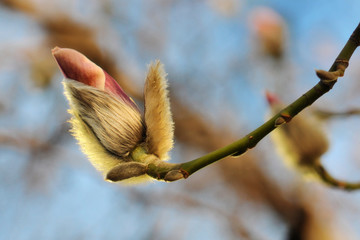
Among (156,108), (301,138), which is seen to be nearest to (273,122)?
(156,108)

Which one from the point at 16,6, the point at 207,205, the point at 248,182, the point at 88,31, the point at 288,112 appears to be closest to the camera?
the point at 288,112

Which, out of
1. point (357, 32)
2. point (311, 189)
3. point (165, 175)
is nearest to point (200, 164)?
point (165, 175)

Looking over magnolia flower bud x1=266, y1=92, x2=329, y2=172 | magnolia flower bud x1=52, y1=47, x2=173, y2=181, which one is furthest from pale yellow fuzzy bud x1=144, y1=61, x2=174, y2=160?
magnolia flower bud x1=266, y1=92, x2=329, y2=172

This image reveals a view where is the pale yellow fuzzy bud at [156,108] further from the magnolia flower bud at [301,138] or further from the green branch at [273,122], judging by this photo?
the magnolia flower bud at [301,138]

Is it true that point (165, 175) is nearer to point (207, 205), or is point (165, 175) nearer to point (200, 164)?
point (200, 164)

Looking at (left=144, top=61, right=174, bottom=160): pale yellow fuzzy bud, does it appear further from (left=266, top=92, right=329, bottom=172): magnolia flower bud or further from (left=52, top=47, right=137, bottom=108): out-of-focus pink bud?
(left=266, top=92, right=329, bottom=172): magnolia flower bud

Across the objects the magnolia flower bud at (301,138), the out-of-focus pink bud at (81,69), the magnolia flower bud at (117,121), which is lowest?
the magnolia flower bud at (301,138)

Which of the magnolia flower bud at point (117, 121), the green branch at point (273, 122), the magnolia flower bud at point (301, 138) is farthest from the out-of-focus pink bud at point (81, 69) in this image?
the magnolia flower bud at point (301, 138)

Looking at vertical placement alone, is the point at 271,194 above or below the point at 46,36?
below

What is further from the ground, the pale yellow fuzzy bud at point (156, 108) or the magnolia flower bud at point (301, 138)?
the pale yellow fuzzy bud at point (156, 108)
